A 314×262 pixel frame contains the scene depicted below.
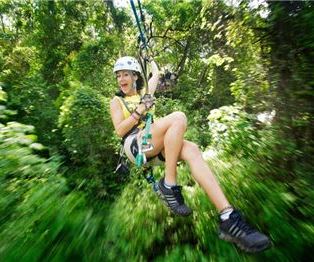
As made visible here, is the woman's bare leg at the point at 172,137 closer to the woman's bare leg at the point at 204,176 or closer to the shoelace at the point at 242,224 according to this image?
the woman's bare leg at the point at 204,176

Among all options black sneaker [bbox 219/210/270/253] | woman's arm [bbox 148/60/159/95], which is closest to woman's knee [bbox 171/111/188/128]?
woman's arm [bbox 148/60/159/95]

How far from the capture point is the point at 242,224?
3324 millimetres

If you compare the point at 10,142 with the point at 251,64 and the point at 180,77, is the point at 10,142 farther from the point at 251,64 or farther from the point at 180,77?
the point at 180,77

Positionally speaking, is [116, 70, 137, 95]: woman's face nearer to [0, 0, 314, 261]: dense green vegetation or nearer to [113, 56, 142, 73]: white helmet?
[113, 56, 142, 73]: white helmet

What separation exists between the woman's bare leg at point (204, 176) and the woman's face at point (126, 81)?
1473mm

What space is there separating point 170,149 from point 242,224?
3.36ft

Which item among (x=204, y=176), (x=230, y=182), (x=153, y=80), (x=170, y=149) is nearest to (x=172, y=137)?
(x=170, y=149)

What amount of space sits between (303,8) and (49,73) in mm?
18819

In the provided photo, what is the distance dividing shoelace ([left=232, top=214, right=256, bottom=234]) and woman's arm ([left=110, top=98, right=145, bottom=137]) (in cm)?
163

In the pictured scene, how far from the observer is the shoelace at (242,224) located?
328 cm

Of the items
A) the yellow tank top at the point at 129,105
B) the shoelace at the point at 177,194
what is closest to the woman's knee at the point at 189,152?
the shoelace at the point at 177,194

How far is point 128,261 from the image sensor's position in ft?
12.0

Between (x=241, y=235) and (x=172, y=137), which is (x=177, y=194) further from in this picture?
(x=241, y=235)

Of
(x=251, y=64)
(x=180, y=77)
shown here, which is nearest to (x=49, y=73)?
(x=180, y=77)
